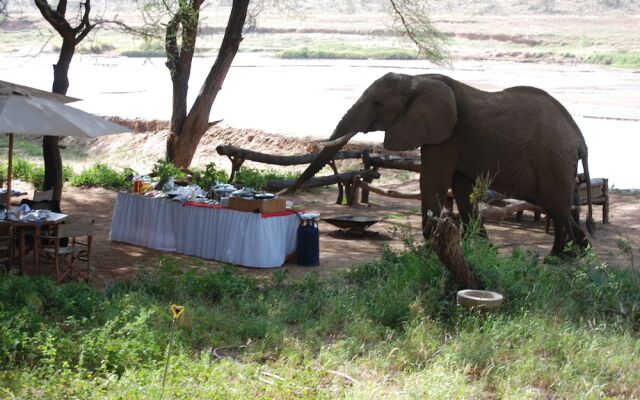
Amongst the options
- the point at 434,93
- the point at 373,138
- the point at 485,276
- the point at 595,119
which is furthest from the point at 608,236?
the point at 595,119

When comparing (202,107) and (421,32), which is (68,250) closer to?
(202,107)

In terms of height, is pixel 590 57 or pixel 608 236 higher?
pixel 590 57

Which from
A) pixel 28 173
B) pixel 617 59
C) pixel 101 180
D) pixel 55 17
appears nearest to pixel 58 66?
pixel 55 17

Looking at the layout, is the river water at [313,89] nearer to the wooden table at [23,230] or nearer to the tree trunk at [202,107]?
the tree trunk at [202,107]

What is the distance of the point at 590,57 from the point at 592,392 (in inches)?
2291

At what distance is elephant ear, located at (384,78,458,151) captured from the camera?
14000 millimetres

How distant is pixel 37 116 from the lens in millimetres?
12062

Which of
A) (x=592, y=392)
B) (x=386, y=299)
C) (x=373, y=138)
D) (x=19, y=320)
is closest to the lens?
(x=592, y=392)

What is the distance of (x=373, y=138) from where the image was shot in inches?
1144

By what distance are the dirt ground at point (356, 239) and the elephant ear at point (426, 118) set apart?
124 centimetres

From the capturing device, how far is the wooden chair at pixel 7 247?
40.4 feet

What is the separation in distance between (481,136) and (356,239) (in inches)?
114

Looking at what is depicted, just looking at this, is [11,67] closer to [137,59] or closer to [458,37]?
[137,59]

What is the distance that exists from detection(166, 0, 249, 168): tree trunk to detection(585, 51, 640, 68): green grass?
143 feet
